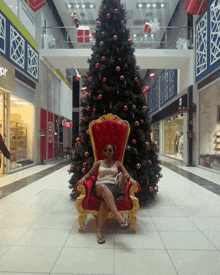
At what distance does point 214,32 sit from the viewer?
663cm

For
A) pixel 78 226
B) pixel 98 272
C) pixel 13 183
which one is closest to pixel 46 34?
pixel 13 183

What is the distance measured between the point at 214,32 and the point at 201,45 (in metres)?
1.06

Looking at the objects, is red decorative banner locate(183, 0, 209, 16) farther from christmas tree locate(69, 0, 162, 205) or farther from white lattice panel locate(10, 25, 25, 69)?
white lattice panel locate(10, 25, 25, 69)

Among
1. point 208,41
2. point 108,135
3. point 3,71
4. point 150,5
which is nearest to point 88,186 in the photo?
point 108,135

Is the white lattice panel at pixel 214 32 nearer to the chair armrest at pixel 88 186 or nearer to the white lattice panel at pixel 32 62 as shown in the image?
the chair armrest at pixel 88 186

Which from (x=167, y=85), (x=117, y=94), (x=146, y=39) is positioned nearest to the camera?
(x=117, y=94)

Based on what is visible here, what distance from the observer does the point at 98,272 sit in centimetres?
166

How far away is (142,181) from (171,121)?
9.56 m

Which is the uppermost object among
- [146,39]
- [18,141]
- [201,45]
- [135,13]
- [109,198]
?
[135,13]

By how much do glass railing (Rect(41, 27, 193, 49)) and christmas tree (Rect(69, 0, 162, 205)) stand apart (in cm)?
588

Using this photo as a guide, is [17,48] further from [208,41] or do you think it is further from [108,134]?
[208,41]

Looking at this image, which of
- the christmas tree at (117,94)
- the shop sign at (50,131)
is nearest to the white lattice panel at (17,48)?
the shop sign at (50,131)

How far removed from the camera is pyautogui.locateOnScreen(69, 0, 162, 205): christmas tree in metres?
3.32

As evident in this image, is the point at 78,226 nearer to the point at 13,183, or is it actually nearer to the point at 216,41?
the point at 13,183
